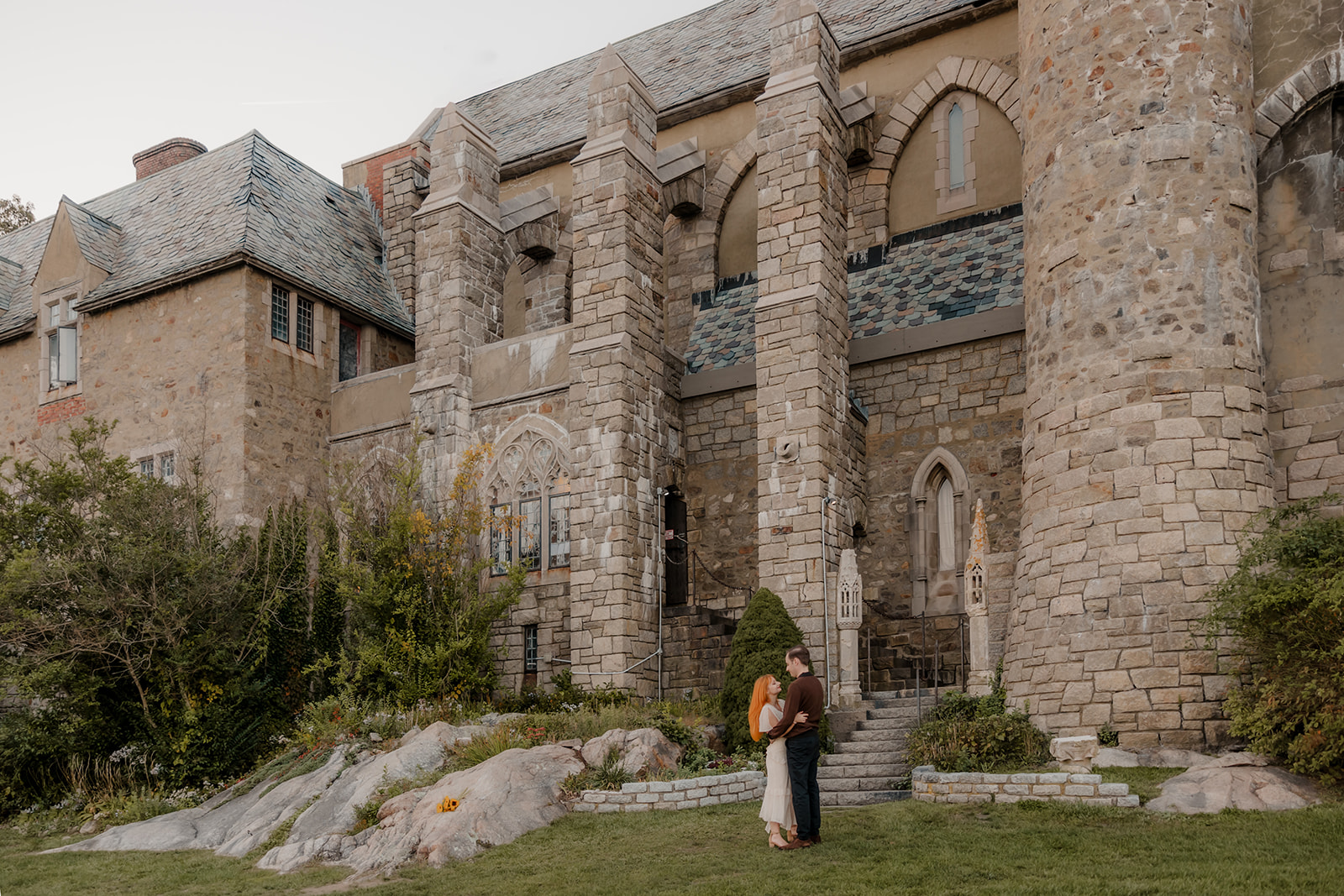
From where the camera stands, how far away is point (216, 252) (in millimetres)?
22344

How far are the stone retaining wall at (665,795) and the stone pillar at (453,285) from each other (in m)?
9.58

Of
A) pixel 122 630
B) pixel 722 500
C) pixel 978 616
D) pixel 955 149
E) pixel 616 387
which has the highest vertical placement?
pixel 955 149

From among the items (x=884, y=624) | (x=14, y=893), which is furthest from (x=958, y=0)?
(x=14, y=893)

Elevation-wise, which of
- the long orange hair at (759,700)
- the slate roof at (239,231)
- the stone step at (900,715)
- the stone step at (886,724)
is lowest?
the stone step at (886,724)

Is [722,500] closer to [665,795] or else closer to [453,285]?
[453,285]

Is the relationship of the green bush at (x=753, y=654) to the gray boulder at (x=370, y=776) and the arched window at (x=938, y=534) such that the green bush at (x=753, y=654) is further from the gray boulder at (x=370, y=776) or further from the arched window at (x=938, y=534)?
the gray boulder at (x=370, y=776)

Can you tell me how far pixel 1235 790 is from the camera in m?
10.5

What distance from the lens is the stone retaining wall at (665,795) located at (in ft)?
39.8

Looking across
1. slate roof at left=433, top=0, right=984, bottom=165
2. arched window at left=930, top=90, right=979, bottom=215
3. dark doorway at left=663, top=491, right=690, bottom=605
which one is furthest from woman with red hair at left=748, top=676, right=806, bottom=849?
slate roof at left=433, top=0, right=984, bottom=165

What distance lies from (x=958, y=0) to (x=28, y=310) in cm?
1977

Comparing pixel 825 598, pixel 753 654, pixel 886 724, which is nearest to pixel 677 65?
pixel 825 598

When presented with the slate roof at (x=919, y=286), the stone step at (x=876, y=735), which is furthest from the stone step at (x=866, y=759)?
the slate roof at (x=919, y=286)

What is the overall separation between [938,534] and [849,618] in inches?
112

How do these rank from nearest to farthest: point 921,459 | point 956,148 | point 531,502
→ point 921,459 < point 531,502 < point 956,148
